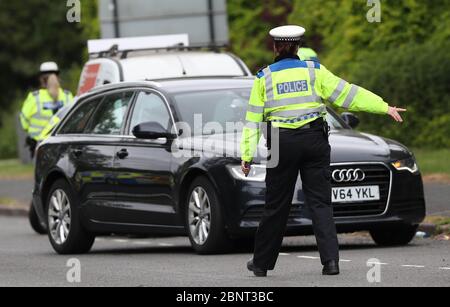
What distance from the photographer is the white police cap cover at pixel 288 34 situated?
1082 cm

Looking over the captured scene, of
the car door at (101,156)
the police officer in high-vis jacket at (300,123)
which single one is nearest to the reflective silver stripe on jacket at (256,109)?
the police officer in high-vis jacket at (300,123)

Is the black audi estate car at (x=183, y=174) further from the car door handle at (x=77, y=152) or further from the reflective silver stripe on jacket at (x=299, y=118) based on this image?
A: the reflective silver stripe on jacket at (x=299, y=118)

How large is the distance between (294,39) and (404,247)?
11.1 feet

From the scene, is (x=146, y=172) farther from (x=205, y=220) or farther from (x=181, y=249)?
(x=181, y=249)

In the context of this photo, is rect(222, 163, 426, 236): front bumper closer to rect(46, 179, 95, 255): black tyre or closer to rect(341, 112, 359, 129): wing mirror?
rect(341, 112, 359, 129): wing mirror

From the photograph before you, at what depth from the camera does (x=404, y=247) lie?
13609mm

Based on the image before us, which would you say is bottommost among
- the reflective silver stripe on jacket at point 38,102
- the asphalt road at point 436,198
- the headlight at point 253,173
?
the asphalt road at point 436,198

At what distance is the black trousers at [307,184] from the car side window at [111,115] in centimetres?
402

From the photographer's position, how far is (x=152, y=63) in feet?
62.1

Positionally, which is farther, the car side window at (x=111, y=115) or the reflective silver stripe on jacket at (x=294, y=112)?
the car side window at (x=111, y=115)

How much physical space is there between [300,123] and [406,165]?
2.72 m

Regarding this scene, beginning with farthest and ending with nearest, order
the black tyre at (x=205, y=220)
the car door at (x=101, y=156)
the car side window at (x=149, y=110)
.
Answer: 1. the car door at (x=101, y=156)
2. the car side window at (x=149, y=110)
3. the black tyre at (x=205, y=220)

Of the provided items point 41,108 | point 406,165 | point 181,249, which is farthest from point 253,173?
point 41,108

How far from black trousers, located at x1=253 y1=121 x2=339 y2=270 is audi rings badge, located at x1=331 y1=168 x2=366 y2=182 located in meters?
2.01
